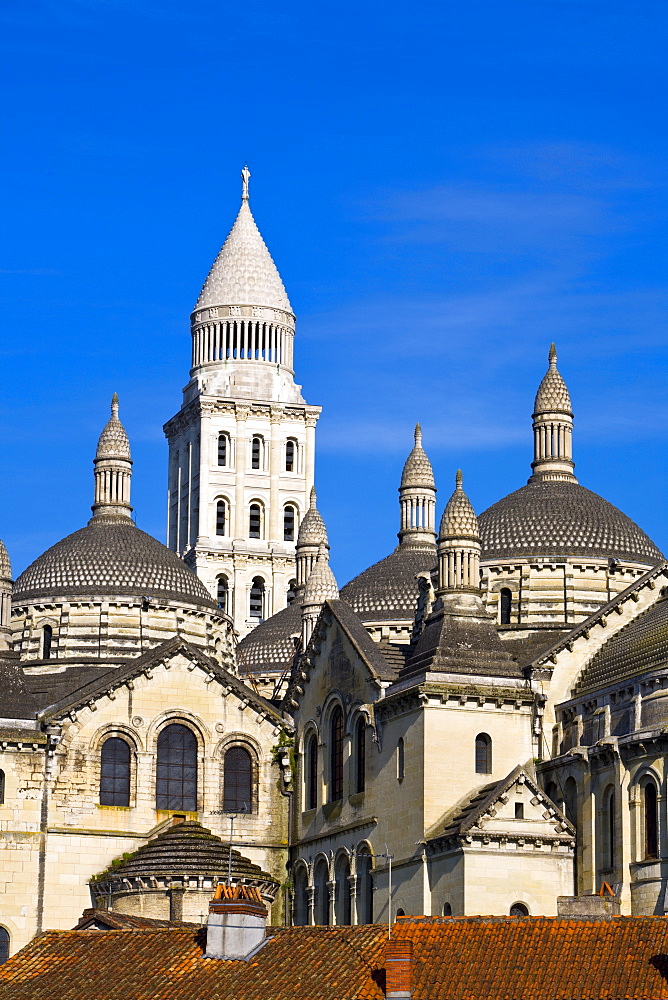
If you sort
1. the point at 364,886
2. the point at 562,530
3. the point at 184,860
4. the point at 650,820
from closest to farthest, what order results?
1. the point at 650,820
2. the point at 364,886
3. the point at 184,860
4. the point at 562,530

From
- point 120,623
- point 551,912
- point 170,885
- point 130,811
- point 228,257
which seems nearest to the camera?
point 551,912

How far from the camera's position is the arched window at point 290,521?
143500 mm

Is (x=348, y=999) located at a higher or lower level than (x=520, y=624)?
lower

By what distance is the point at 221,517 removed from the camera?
14300 centimetres

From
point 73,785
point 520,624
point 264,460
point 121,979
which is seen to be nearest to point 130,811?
point 73,785

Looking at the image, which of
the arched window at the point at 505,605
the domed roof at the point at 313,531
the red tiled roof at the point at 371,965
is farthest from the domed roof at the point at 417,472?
the red tiled roof at the point at 371,965

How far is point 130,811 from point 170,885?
5.80 m

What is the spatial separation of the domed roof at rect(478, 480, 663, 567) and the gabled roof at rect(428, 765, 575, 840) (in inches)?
750

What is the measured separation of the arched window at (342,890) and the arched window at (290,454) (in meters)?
63.4

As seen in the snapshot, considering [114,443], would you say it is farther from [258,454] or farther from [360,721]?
[258,454]

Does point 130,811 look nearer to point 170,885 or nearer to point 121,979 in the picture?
point 170,885

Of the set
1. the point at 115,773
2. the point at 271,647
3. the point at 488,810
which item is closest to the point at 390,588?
the point at 271,647

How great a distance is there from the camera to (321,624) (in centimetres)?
8644

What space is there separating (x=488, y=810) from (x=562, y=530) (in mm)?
21800
